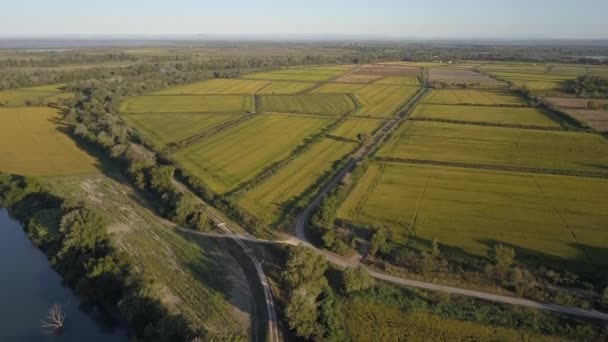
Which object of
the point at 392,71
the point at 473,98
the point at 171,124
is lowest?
the point at 171,124

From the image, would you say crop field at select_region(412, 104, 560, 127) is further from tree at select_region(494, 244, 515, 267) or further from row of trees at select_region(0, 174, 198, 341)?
row of trees at select_region(0, 174, 198, 341)

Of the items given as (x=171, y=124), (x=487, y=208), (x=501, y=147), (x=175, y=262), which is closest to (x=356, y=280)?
(x=175, y=262)

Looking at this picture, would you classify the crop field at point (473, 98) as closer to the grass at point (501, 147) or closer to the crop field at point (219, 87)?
the grass at point (501, 147)

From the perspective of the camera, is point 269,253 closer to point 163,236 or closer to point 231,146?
point 163,236

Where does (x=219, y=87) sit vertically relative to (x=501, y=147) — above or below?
above

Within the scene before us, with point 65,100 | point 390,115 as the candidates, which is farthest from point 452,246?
point 65,100

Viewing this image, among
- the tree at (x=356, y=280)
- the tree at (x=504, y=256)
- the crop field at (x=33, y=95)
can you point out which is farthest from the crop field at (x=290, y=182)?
the crop field at (x=33, y=95)

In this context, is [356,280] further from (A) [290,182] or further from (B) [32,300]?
(B) [32,300]
